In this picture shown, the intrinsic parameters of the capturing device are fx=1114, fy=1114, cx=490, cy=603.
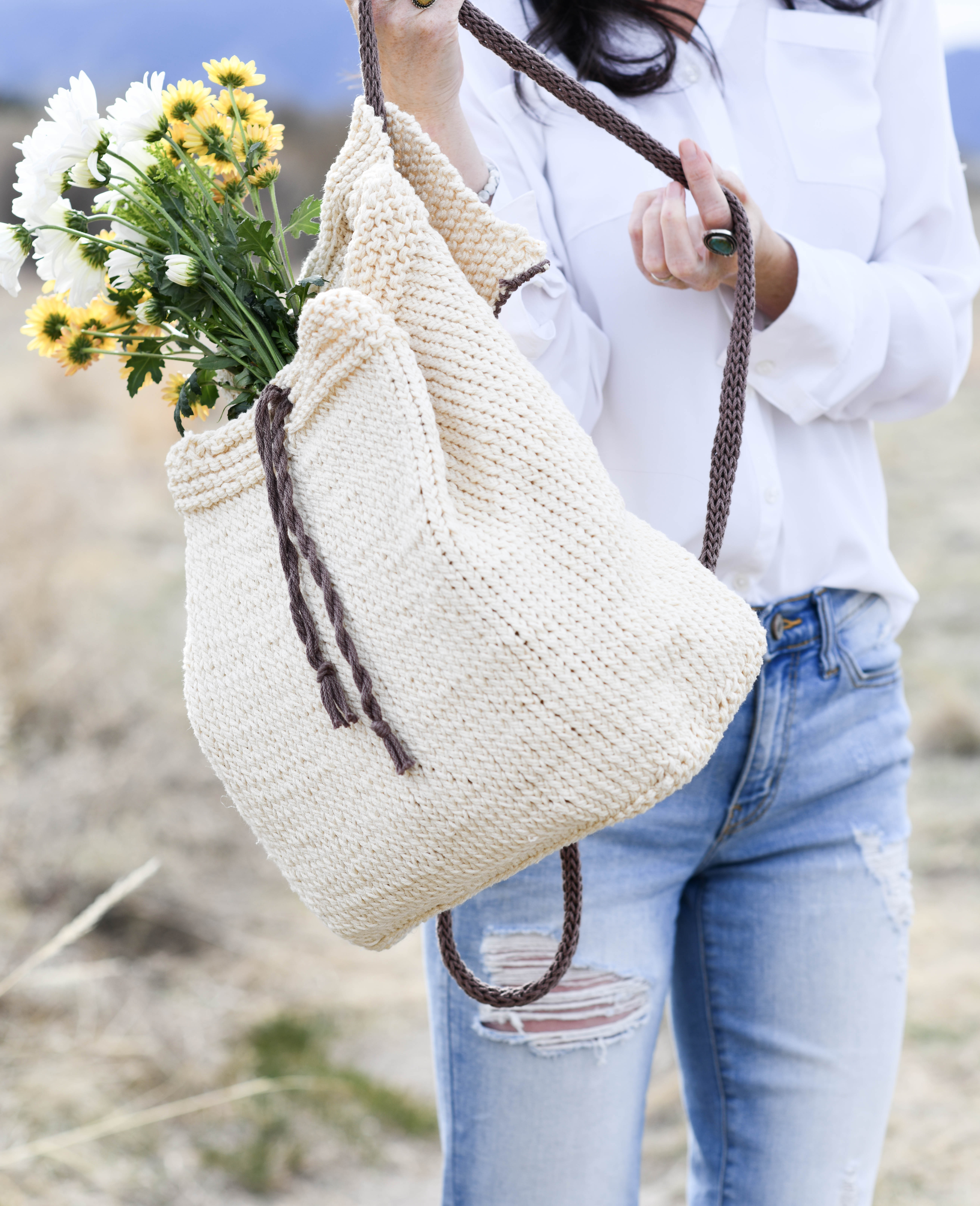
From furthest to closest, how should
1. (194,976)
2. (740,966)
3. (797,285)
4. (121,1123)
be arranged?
(194,976)
(121,1123)
(740,966)
(797,285)

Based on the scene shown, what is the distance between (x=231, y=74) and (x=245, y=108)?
0.02 metres

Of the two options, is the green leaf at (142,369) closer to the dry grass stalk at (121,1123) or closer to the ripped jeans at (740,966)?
the ripped jeans at (740,966)

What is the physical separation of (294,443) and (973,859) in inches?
108

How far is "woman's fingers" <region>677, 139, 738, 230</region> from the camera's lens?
0.79m

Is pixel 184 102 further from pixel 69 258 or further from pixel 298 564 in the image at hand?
pixel 298 564

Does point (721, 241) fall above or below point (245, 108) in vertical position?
below

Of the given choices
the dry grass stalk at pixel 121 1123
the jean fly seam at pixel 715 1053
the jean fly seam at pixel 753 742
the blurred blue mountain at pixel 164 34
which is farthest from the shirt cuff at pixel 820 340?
the blurred blue mountain at pixel 164 34

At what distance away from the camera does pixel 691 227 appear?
819mm

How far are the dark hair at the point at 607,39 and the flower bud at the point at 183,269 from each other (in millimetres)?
439

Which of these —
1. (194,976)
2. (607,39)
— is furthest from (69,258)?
(194,976)

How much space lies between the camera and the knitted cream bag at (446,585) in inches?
26.8

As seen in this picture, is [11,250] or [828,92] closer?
[11,250]

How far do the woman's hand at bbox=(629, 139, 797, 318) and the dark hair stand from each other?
0.55ft

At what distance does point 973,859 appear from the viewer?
2.94 meters
